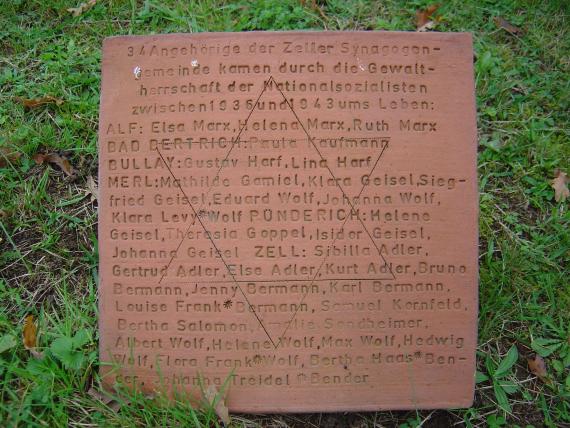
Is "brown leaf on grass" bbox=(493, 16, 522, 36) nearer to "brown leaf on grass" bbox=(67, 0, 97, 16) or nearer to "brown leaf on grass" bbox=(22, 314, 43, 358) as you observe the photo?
"brown leaf on grass" bbox=(67, 0, 97, 16)

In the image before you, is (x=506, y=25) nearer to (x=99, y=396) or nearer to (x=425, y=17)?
(x=425, y=17)

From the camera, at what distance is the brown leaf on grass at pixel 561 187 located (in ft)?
7.80

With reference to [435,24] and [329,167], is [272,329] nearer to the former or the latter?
[329,167]

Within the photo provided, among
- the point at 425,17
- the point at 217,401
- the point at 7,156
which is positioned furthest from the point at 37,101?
the point at 425,17

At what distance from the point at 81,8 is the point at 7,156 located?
0.97 meters

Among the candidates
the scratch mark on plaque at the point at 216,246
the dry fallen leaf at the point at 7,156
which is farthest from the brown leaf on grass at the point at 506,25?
the dry fallen leaf at the point at 7,156

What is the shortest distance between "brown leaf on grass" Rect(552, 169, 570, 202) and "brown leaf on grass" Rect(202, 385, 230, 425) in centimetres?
193

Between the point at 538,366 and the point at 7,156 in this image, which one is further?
the point at 7,156

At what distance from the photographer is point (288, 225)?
6.09 feet

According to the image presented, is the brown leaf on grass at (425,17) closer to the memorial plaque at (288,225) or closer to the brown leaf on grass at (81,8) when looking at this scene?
the memorial plaque at (288,225)

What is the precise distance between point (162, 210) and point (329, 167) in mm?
702

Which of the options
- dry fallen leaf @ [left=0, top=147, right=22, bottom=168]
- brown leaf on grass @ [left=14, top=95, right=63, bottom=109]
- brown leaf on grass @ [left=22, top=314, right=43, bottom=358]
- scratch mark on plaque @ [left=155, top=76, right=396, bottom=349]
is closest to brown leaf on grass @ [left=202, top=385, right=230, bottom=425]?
scratch mark on plaque @ [left=155, top=76, right=396, bottom=349]

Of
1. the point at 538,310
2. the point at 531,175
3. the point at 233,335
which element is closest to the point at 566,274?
the point at 538,310

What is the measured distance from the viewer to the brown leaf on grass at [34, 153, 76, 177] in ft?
7.72
